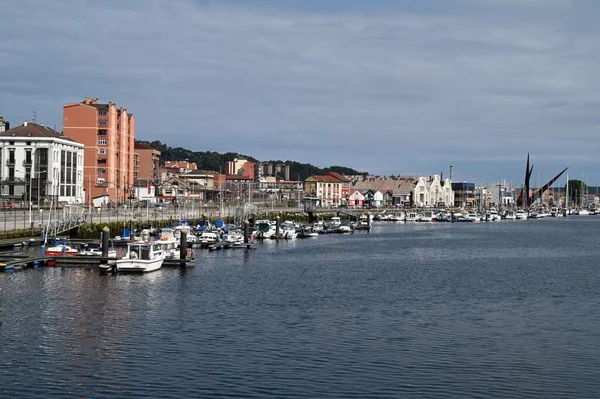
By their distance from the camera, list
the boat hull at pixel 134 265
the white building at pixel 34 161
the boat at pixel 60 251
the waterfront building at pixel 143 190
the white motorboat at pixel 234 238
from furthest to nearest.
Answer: the waterfront building at pixel 143 190 < the white building at pixel 34 161 < the white motorboat at pixel 234 238 < the boat at pixel 60 251 < the boat hull at pixel 134 265

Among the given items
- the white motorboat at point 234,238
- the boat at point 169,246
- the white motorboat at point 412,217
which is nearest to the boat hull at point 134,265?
the boat at point 169,246

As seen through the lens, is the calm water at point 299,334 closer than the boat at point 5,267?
Yes

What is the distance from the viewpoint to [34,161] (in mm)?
112875

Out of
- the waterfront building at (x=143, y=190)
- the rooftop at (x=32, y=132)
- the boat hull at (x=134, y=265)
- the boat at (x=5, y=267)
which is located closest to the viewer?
the boat at (x=5, y=267)

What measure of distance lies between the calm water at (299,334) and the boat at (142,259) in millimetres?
1231

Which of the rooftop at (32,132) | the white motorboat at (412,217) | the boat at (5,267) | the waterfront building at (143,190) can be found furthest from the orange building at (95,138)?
the boat at (5,267)

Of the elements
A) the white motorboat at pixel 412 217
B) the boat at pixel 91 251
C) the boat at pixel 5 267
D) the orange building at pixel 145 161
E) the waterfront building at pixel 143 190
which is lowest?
the boat at pixel 5 267

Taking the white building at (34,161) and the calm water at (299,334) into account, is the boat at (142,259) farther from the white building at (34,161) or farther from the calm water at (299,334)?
the white building at (34,161)

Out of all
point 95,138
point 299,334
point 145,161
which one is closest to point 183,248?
point 299,334

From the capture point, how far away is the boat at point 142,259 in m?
54.0

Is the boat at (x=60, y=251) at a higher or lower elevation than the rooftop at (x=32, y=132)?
lower

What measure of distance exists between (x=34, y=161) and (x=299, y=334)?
88478 mm

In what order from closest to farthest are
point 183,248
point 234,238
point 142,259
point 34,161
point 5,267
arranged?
point 5,267, point 142,259, point 183,248, point 234,238, point 34,161

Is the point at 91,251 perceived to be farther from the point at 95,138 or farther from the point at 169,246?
the point at 95,138
